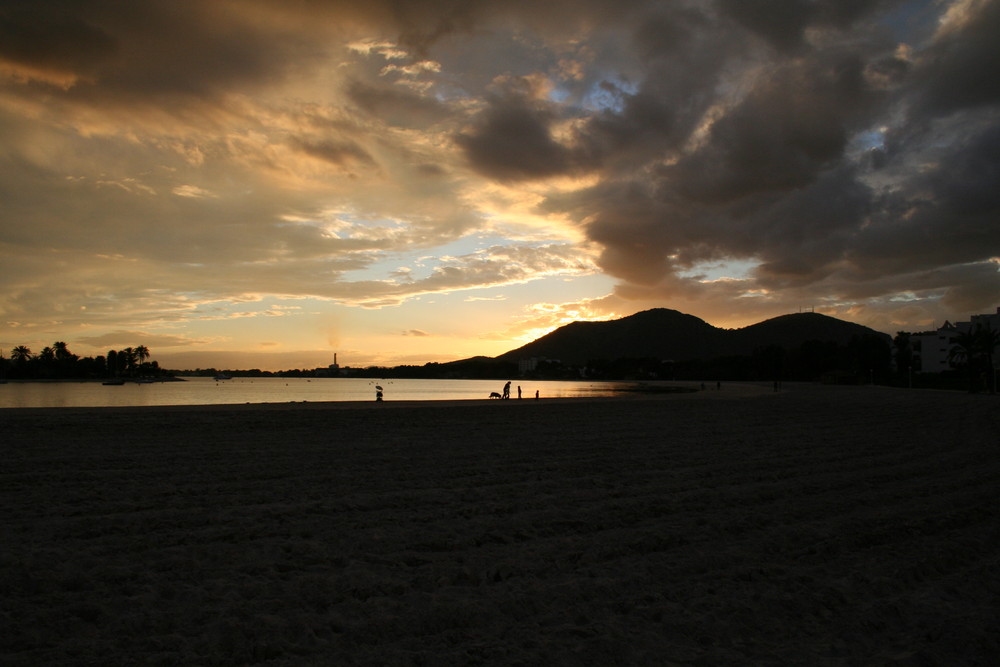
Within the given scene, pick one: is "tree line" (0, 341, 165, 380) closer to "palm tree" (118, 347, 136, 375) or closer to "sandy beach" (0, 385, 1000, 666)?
"palm tree" (118, 347, 136, 375)

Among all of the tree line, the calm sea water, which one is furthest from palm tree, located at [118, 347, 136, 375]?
the calm sea water

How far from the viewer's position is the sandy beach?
11.1 feet

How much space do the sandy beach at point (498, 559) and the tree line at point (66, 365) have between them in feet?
527

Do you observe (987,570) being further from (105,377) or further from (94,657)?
(105,377)

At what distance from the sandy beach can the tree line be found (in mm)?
160530

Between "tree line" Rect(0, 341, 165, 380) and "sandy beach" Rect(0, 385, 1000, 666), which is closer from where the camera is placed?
"sandy beach" Rect(0, 385, 1000, 666)

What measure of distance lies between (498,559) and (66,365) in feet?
588

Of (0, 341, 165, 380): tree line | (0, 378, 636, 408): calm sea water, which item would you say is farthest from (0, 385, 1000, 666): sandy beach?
(0, 341, 165, 380): tree line

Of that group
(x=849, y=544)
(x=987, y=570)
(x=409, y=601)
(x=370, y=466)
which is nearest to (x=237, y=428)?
(x=370, y=466)

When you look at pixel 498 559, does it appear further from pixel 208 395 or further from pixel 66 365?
pixel 66 365

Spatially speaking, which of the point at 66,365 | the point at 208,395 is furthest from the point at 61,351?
the point at 208,395

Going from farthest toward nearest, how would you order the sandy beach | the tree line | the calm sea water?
the tree line < the calm sea water < the sandy beach

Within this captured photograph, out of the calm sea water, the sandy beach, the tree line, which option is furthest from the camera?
the tree line

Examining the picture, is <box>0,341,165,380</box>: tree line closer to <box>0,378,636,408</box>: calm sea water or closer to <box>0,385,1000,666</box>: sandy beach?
<box>0,378,636,408</box>: calm sea water
